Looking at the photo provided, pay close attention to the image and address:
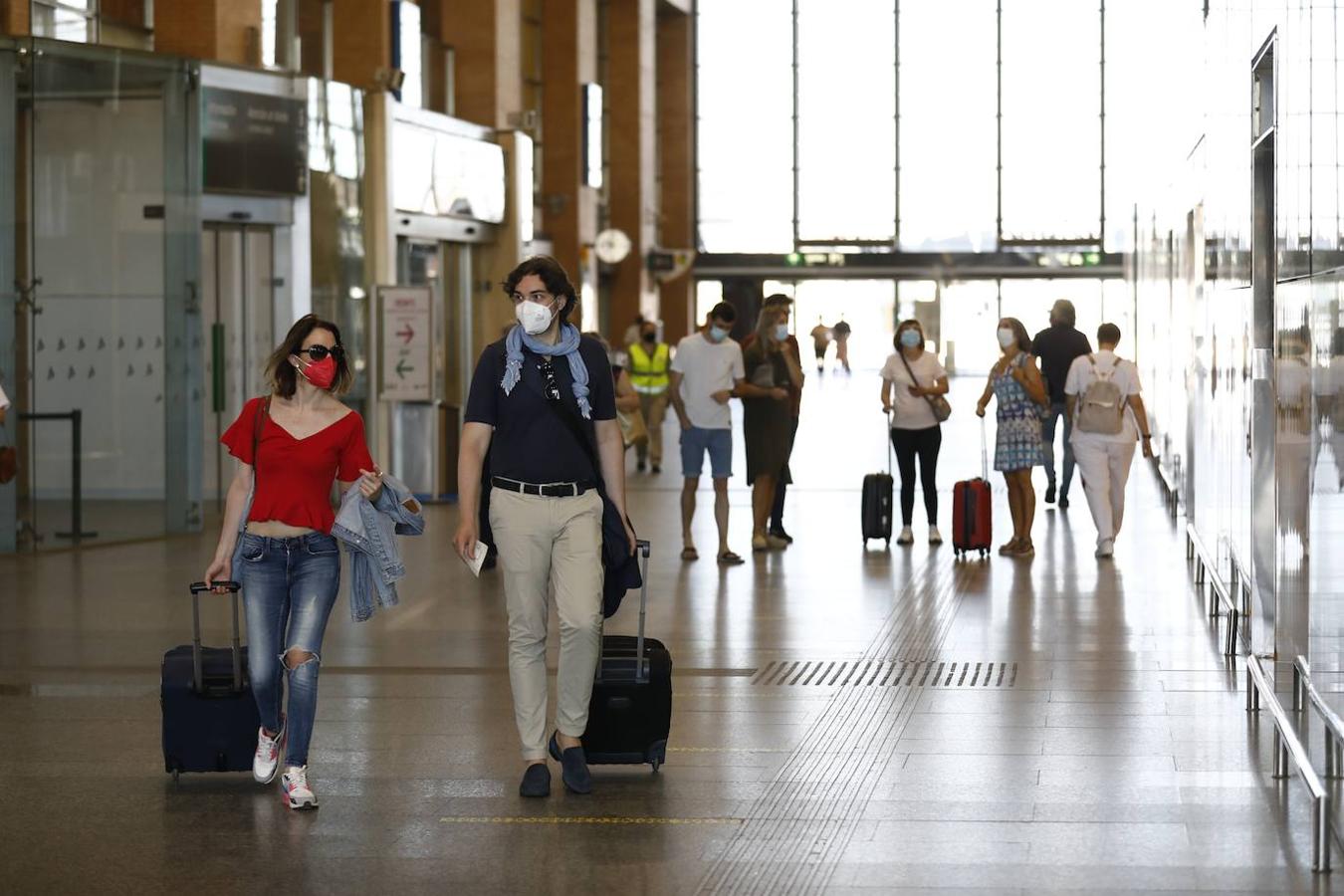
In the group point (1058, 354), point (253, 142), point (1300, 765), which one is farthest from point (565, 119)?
point (1300, 765)

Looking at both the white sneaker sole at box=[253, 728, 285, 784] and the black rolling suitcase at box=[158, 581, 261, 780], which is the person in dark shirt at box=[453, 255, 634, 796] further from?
the black rolling suitcase at box=[158, 581, 261, 780]

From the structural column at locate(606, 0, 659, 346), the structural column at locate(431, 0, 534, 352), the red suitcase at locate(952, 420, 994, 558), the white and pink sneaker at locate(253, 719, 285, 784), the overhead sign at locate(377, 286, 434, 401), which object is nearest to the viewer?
the white and pink sneaker at locate(253, 719, 285, 784)

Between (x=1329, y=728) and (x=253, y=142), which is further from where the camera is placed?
(x=253, y=142)

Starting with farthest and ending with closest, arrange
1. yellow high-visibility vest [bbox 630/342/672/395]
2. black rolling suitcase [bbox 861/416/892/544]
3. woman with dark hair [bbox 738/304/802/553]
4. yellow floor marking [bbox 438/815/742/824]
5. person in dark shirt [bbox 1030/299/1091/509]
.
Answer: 1. yellow high-visibility vest [bbox 630/342/672/395]
2. person in dark shirt [bbox 1030/299/1091/509]
3. black rolling suitcase [bbox 861/416/892/544]
4. woman with dark hair [bbox 738/304/802/553]
5. yellow floor marking [bbox 438/815/742/824]

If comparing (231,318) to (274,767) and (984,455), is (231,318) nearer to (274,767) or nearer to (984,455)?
(984,455)

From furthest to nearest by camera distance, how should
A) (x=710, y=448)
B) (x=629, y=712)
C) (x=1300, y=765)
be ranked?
1. (x=710, y=448)
2. (x=629, y=712)
3. (x=1300, y=765)

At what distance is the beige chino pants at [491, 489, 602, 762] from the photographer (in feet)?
22.5

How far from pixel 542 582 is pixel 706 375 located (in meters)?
7.61

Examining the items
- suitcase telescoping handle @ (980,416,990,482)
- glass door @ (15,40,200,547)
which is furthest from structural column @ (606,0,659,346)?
glass door @ (15,40,200,547)

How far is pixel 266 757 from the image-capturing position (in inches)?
279

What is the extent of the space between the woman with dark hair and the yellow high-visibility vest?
1040 cm

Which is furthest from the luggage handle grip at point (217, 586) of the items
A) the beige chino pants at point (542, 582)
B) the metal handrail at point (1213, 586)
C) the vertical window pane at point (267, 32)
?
the vertical window pane at point (267, 32)

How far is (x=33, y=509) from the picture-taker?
16.1 meters

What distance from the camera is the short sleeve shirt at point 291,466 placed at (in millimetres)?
6859
